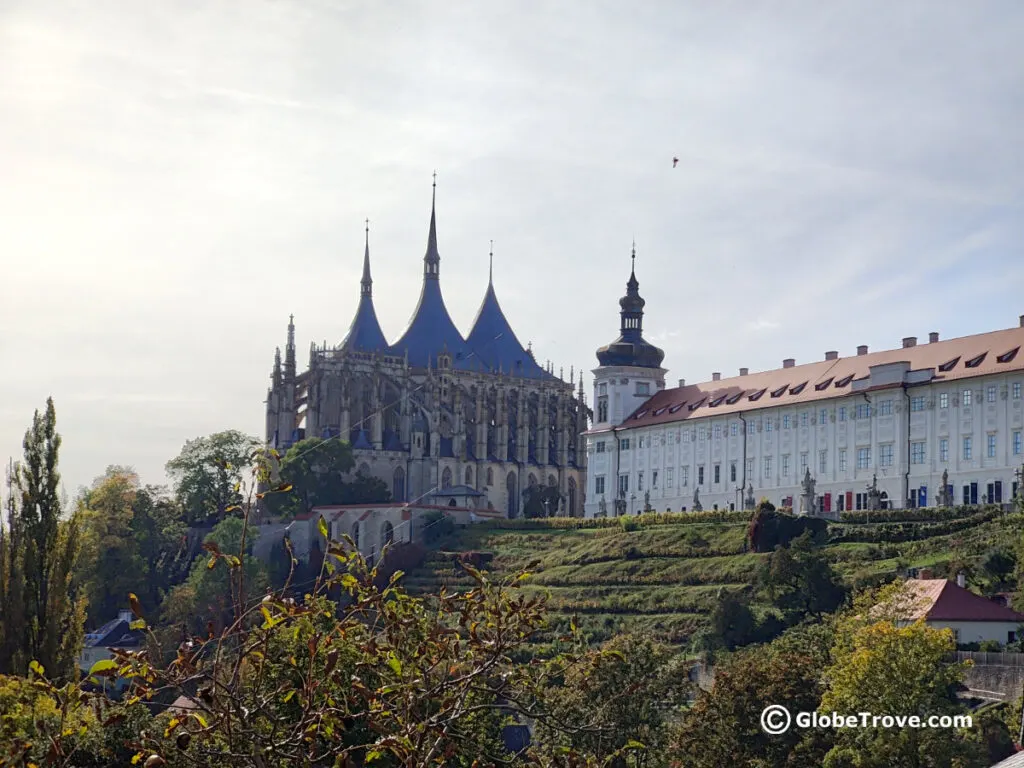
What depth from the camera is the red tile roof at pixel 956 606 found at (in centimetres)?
5306

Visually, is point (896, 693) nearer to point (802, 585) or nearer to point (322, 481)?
point (802, 585)

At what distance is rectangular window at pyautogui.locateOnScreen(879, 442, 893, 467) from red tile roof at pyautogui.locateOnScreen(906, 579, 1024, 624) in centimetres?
2407

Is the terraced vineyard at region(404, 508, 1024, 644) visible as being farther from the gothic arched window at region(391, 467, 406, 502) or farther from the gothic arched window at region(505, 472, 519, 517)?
the gothic arched window at region(505, 472, 519, 517)

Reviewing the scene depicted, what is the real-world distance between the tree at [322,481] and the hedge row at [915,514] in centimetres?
4199

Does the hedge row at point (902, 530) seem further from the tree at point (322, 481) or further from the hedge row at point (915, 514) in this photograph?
the tree at point (322, 481)

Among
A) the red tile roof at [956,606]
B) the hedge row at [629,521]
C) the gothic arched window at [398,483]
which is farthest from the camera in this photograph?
the gothic arched window at [398,483]

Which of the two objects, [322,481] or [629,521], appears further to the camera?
[322,481]

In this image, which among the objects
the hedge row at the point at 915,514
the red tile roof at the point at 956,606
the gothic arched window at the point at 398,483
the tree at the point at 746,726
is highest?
the gothic arched window at the point at 398,483

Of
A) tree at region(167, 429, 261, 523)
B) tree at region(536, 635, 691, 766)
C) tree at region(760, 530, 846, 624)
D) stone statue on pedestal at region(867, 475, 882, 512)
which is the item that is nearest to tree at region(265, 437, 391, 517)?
tree at region(167, 429, 261, 523)

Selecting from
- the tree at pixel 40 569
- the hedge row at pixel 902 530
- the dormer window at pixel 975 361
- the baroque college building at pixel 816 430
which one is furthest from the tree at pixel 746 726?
the dormer window at pixel 975 361

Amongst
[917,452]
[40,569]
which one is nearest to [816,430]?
[917,452]

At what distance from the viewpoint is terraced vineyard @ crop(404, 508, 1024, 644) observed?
65750mm

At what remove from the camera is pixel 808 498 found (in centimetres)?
7906

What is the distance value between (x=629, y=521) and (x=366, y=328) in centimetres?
4659
